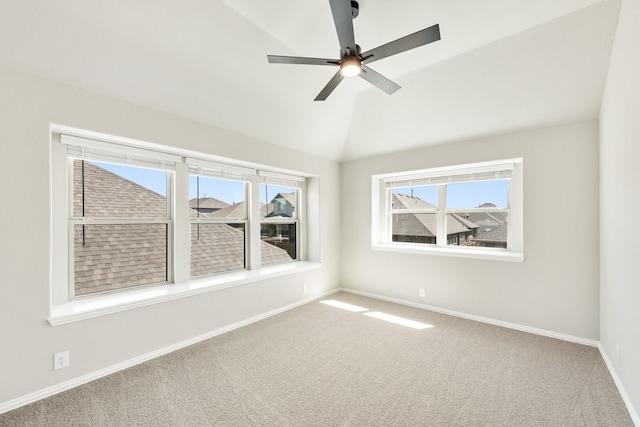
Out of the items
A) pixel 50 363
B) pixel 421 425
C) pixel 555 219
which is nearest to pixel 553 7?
pixel 555 219

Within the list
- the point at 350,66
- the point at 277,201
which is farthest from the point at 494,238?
the point at 277,201

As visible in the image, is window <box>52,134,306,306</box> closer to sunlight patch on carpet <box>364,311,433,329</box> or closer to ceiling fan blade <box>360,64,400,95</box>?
sunlight patch on carpet <box>364,311,433,329</box>

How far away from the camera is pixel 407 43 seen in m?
1.76

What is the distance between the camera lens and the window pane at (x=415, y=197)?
164 inches

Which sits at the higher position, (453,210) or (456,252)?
(453,210)

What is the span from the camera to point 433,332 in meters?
3.16

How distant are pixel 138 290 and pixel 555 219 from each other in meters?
4.54

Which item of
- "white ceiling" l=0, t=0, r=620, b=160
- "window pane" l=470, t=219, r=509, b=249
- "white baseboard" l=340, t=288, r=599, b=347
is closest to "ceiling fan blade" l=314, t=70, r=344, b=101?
"white ceiling" l=0, t=0, r=620, b=160

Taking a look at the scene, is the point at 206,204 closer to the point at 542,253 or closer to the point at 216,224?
the point at 216,224

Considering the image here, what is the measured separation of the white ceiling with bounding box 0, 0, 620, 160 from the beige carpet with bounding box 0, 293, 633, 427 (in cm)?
242

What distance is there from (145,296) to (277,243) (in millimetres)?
2069

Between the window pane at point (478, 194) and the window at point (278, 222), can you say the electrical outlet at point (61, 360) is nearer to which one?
the window at point (278, 222)

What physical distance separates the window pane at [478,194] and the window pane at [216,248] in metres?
3.08

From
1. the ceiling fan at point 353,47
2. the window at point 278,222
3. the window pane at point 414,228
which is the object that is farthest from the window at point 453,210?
the ceiling fan at point 353,47
